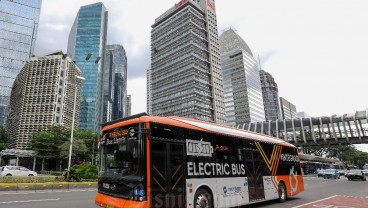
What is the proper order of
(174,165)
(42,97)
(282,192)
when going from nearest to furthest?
1. (174,165)
2. (282,192)
3. (42,97)

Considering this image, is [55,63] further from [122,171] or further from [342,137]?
[122,171]

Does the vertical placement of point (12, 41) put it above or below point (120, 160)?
above

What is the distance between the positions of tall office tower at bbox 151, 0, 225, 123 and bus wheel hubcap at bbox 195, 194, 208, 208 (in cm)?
11583

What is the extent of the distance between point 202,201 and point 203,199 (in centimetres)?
8

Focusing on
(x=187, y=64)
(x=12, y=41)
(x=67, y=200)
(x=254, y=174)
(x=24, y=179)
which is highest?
(x=12, y=41)

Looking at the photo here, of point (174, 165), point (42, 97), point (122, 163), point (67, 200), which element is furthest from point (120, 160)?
point (42, 97)

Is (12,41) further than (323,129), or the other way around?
(12,41)

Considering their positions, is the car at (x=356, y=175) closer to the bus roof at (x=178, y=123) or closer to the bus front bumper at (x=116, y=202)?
the bus roof at (x=178, y=123)

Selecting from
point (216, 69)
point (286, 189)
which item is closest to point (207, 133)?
point (286, 189)

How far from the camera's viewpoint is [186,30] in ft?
452

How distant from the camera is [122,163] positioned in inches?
310

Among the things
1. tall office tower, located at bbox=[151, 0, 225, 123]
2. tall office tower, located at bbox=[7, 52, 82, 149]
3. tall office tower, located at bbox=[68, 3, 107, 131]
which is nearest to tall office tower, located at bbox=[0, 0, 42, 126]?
tall office tower, located at bbox=[7, 52, 82, 149]

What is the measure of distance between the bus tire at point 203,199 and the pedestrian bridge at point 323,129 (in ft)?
129

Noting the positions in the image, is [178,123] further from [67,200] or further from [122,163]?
[67,200]
